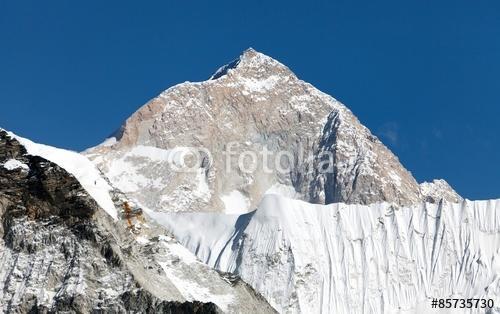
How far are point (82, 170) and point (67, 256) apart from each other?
2075 cm

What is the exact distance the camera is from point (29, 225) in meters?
A: 99.9

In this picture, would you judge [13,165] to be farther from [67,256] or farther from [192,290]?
[192,290]

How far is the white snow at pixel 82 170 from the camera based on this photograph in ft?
365

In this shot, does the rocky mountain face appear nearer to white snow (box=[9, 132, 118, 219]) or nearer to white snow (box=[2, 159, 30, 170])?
white snow (box=[2, 159, 30, 170])

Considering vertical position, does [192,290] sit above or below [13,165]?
below

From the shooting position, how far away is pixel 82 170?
390ft

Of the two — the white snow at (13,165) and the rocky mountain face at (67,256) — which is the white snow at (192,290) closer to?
the rocky mountain face at (67,256)

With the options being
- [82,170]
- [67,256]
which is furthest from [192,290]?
[82,170]

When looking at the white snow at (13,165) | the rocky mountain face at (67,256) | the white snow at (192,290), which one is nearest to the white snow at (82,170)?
the rocky mountain face at (67,256)

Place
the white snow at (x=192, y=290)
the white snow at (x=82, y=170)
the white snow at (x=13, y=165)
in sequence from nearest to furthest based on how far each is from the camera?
the white snow at (x=13, y=165), the white snow at (x=192, y=290), the white snow at (x=82, y=170)

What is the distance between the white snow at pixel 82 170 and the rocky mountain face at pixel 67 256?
2769 mm

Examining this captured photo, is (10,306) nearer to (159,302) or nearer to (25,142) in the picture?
(159,302)

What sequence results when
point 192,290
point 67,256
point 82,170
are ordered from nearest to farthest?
point 67,256 → point 192,290 → point 82,170

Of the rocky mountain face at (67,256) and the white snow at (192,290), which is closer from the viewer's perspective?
the rocky mountain face at (67,256)
